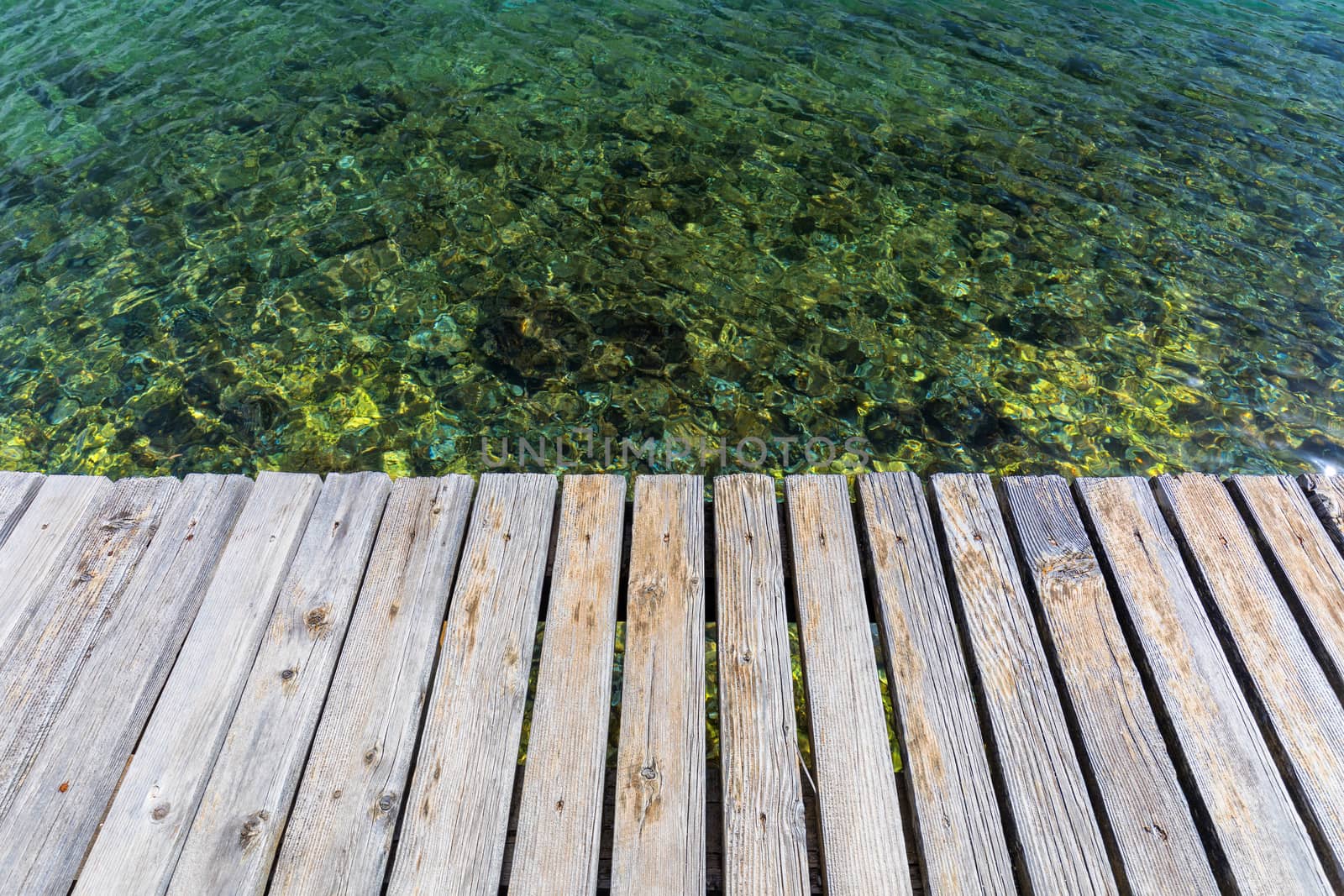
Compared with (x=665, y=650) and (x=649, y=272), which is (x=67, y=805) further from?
(x=649, y=272)

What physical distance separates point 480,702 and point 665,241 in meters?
3.51

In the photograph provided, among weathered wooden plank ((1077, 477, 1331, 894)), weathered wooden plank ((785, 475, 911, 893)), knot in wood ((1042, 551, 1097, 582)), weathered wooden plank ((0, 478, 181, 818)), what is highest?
weathered wooden plank ((0, 478, 181, 818))

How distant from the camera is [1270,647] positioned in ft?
7.39

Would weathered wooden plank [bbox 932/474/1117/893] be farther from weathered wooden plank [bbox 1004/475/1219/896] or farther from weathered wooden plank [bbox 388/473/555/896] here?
weathered wooden plank [bbox 388/473/555/896]

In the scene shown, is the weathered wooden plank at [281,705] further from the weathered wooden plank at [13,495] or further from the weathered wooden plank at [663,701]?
the weathered wooden plank at [13,495]

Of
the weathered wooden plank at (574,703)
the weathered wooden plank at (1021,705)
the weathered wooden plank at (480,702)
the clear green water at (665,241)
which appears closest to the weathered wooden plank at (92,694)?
the weathered wooden plank at (480,702)

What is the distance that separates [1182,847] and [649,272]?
375 cm

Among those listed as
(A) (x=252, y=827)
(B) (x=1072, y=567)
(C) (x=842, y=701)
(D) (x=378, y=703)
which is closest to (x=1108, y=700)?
(B) (x=1072, y=567)

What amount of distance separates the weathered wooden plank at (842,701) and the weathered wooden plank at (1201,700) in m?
0.78

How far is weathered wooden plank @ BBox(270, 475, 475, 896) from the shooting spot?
1.80 m

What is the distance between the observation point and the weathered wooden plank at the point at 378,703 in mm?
1799

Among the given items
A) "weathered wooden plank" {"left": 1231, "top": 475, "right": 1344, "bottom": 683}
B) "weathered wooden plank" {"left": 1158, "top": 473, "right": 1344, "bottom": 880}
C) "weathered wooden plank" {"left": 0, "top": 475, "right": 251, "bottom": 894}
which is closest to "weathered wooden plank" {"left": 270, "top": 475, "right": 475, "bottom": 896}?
"weathered wooden plank" {"left": 0, "top": 475, "right": 251, "bottom": 894}

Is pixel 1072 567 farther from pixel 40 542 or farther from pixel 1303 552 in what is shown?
pixel 40 542

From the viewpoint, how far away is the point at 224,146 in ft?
18.7
